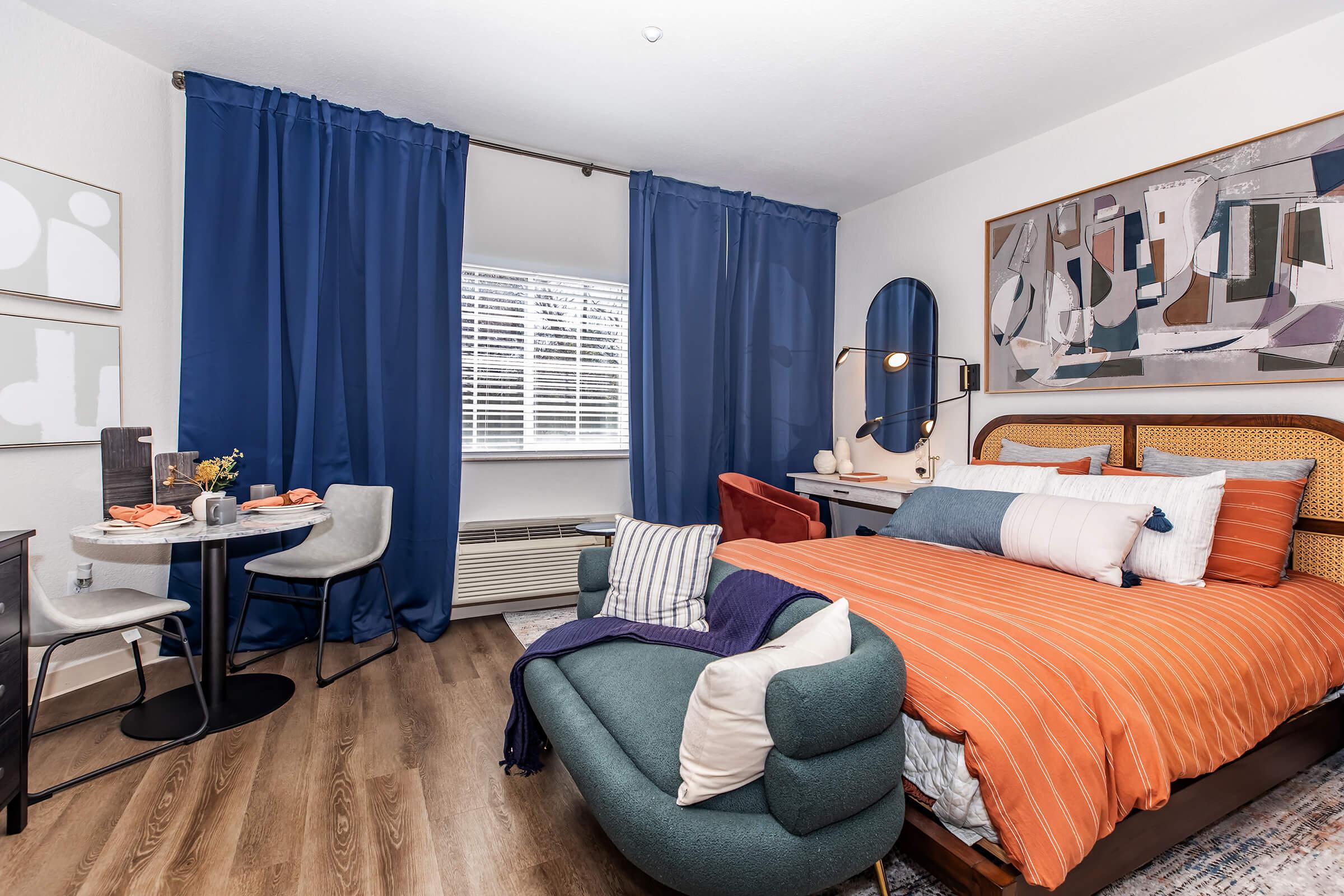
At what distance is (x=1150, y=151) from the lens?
2.97 meters

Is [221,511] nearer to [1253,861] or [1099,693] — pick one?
[1099,693]

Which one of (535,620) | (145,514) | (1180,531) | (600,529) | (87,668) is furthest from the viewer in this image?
(535,620)

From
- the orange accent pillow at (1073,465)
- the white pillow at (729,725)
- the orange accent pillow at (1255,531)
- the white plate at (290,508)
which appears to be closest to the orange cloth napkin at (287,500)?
the white plate at (290,508)

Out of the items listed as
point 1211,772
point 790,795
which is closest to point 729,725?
point 790,795

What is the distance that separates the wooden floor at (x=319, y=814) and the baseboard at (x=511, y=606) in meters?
1.08

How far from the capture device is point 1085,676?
→ 4.99ft

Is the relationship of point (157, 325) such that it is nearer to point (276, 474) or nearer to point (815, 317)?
point (276, 474)

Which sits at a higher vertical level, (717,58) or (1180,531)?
(717,58)

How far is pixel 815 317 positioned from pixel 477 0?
306 cm

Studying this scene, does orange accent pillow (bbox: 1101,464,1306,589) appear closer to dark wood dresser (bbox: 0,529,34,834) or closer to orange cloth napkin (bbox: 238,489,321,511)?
orange cloth napkin (bbox: 238,489,321,511)

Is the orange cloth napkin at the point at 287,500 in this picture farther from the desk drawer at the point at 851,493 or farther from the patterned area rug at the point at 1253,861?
the desk drawer at the point at 851,493

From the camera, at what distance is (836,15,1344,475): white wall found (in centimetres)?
253

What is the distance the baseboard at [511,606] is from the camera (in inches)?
148

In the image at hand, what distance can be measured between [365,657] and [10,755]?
1426mm
